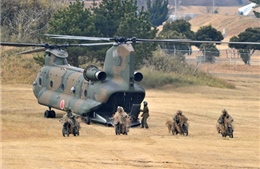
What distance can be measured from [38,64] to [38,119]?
713 inches

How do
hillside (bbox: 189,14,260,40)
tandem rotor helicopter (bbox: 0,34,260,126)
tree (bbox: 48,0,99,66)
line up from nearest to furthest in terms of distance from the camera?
1. tandem rotor helicopter (bbox: 0,34,260,126)
2. tree (bbox: 48,0,99,66)
3. hillside (bbox: 189,14,260,40)

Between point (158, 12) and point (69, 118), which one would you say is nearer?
point (69, 118)

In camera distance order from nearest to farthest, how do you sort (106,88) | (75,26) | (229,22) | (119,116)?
1. (119,116)
2. (106,88)
3. (75,26)
4. (229,22)

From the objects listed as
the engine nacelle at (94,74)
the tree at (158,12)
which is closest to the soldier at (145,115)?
the engine nacelle at (94,74)

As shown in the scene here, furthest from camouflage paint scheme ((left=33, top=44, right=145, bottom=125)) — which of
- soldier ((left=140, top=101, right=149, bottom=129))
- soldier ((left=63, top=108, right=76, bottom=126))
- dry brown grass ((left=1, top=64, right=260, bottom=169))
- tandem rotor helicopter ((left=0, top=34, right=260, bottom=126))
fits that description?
soldier ((left=63, top=108, right=76, bottom=126))

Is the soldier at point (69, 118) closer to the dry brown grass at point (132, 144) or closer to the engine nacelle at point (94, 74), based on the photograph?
the dry brown grass at point (132, 144)

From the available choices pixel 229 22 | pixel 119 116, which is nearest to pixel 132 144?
pixel 119 116

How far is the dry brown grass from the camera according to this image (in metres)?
17.1

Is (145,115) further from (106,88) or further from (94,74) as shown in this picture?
(94,74)

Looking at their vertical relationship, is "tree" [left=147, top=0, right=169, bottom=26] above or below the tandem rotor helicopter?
above

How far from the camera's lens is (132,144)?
20.1m

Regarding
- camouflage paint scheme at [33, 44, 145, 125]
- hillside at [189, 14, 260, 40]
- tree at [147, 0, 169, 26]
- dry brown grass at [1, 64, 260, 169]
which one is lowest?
dry brown grass at [1, 64, 260, 169]

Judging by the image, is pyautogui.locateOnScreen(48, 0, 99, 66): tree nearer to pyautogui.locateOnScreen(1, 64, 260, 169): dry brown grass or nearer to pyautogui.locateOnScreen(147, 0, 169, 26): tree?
pyautogui.locateOnScreen(1, 64, 260, 169): dry brown grass

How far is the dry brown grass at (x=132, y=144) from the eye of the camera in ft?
56.2
